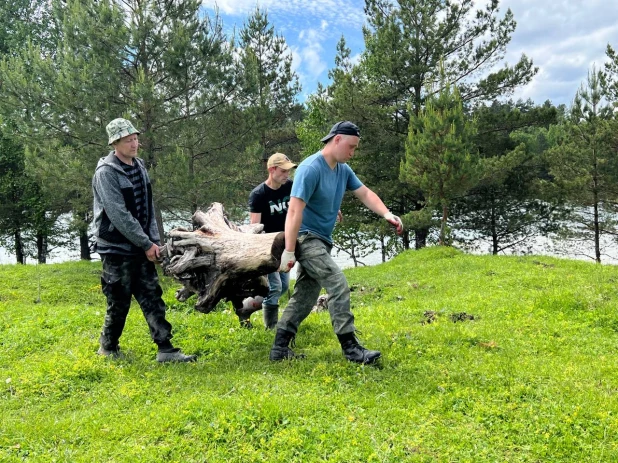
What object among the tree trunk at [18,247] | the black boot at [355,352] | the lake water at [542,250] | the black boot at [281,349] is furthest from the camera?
the lake water at [542,250]

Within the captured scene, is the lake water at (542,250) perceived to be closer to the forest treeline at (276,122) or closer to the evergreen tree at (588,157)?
the forest treeline at (276,122)

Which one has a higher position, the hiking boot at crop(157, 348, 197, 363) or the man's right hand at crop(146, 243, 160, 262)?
the man's right hand at crop(146, 243, 160, 262)

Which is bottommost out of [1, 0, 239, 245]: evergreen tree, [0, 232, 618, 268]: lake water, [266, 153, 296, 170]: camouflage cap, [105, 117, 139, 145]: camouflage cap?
[0, 232, 618, 268]: lake water

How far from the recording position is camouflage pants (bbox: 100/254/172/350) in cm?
500

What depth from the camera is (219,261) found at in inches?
205

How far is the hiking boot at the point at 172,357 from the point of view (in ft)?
17.0

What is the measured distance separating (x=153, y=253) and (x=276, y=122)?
2027 centimetres

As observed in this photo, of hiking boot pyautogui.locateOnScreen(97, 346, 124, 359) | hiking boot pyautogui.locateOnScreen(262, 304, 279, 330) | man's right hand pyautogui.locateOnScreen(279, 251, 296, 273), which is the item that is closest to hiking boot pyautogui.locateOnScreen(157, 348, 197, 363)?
hiking boot pyautogui.locateOnScreen(97, 346, 124, 359)

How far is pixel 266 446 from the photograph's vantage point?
3318 millimetres

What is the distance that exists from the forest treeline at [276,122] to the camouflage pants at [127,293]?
412 inches

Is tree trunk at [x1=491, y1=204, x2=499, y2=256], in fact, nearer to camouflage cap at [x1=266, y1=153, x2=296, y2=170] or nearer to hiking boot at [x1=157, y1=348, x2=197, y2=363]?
camouflage cap at [x1=266, y1=153, x2=296, y2=170]

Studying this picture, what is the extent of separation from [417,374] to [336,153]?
229 centimetres

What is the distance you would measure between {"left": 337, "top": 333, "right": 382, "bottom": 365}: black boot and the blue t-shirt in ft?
3.30

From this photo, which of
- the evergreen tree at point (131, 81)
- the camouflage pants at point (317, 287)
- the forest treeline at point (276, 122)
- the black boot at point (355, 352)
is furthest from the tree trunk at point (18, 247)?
the black boot at point (355, 352)
